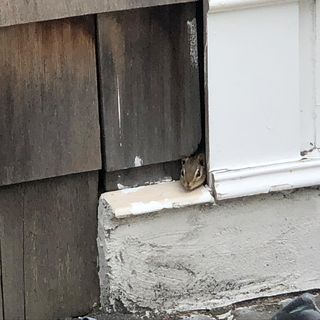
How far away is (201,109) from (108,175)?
399 mm

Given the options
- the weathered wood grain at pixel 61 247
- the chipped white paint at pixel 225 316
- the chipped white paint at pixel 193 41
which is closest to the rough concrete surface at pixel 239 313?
the chipped white paint at pixel 225 316

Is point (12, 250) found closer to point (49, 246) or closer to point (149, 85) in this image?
point (49, 246)

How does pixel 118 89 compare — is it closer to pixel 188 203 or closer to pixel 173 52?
pixel 173 52

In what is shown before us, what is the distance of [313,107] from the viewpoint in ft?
13.0

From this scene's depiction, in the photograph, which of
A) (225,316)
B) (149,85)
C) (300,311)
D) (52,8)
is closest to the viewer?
(52,8)

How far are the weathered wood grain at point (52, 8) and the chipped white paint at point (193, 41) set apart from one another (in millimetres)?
187

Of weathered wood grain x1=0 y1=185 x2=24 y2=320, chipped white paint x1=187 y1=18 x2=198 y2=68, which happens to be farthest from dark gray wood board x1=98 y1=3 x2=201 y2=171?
weathered wood grain x1=0 y1=185 x2=24 y2=320

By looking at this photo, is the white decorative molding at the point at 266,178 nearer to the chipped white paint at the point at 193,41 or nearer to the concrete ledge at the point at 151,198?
the concrete ledge at the point at 151,198

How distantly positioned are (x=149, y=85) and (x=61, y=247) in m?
0.66

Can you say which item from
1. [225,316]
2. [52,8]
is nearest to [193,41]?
[52,8]

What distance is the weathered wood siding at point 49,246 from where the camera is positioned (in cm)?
382

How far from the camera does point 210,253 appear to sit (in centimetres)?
397

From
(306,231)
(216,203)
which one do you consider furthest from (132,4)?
(306,231)

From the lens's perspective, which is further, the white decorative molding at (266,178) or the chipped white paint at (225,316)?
the chipped white paint at (225,316)
